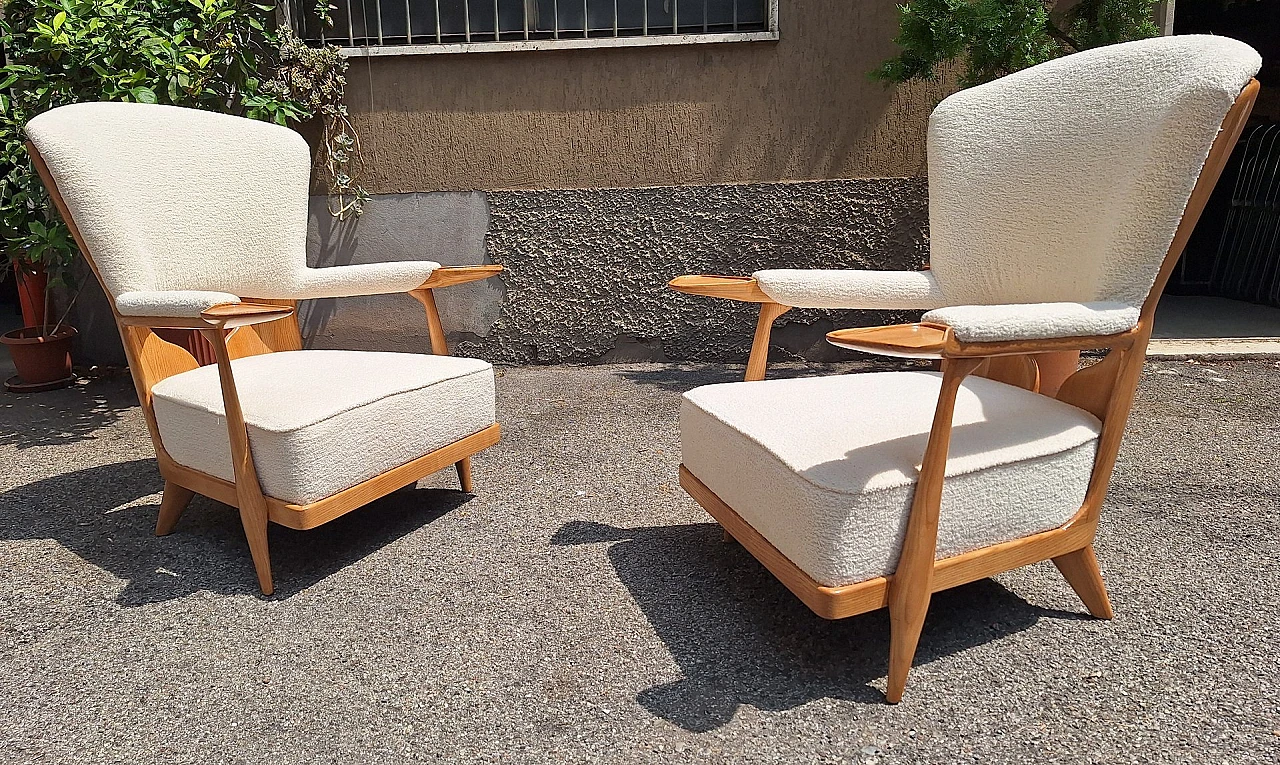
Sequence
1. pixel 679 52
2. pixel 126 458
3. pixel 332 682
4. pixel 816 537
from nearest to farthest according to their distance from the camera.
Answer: pixel 816 537 < pixel 332 682 < pixel 126 458 < pixel 679 52

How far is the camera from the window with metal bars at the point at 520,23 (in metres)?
3.50

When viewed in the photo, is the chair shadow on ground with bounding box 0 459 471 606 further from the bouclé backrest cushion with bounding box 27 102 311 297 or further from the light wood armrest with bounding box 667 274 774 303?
the light wood armrest with bounding box 667 274 774 303

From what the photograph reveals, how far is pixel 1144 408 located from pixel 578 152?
246cm

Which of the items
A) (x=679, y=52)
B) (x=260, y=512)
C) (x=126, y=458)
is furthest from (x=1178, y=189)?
(x=126, y=458)

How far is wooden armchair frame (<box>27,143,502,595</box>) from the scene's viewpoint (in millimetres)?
1696

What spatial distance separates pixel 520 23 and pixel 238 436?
245 cm

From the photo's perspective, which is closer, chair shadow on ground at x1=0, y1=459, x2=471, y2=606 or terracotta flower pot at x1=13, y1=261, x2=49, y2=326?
chair shadow on ground at x1=0, y1=459, x2=471, y2=606

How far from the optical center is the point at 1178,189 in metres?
1.39

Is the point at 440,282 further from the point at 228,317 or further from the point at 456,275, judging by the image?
the point at 228,317

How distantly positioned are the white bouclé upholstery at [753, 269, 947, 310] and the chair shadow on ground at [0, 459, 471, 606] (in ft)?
3.56

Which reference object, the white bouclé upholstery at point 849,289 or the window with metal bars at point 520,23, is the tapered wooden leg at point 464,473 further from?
the window with metal bars at point 520,23

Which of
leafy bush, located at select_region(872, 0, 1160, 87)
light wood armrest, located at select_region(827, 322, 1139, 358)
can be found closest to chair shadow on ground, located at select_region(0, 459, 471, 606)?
light wood armrest, located at select_region(827, 322, 1139, 358)

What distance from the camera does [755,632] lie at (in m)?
1.62

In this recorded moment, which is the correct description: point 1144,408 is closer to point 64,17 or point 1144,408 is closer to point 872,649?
point 872,649
